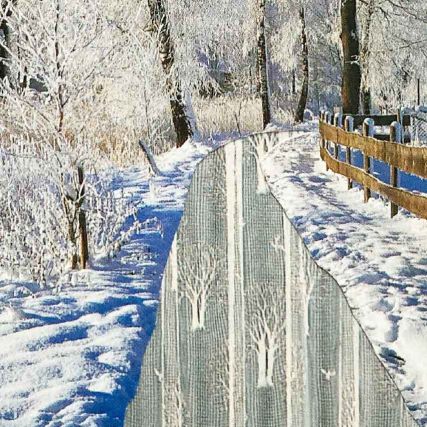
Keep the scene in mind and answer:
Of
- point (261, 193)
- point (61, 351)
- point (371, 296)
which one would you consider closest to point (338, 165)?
point (371, 296)

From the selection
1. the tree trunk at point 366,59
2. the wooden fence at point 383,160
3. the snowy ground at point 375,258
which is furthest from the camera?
the tree trunk at point 366,59

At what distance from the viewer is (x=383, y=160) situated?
32.5 ft

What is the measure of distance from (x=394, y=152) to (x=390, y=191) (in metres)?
0.48

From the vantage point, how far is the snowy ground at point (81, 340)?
12.6 ft

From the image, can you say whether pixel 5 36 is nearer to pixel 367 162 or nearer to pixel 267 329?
pixel 367 162

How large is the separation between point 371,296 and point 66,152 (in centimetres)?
349

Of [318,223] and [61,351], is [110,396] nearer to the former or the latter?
[61,351]

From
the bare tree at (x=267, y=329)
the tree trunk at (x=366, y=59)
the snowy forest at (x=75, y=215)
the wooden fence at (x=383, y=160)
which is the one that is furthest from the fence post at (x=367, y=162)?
the tree trunk at (x=366, y=59)

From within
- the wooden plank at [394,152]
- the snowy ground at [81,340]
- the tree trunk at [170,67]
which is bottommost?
the snowy ground at [81,340]

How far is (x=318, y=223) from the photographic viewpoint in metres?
9.08

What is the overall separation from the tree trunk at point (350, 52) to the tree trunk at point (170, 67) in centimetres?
422

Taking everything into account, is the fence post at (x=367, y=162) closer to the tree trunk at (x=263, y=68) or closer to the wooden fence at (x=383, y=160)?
the wooden fence at (x=383, y=160)

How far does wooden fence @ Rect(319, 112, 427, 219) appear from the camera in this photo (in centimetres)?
834

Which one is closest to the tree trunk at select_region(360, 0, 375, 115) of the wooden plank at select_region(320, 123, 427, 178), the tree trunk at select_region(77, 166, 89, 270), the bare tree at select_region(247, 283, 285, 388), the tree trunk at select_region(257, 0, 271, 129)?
the tree trunk at select_region(257, 0, 271, 129)
